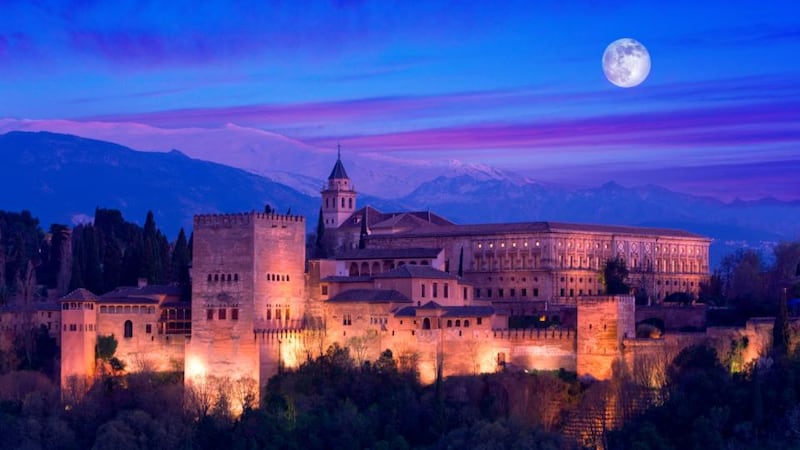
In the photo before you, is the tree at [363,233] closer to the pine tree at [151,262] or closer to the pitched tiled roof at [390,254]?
the pitched tiled roof at [390,254]

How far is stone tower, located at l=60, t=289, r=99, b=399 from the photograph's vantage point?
49750mm

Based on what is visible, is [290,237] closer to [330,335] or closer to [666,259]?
[330,335]

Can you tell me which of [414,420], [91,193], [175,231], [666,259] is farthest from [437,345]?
[91,193]

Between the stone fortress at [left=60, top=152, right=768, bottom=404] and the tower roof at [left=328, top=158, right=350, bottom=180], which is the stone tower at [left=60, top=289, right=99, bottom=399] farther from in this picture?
the tower roof at [left=328, top=158, right=350, bottom=180]

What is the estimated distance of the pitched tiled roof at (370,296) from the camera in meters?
50.4

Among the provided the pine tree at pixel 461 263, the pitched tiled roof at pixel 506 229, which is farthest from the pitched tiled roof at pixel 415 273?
the pitched tiled roof at pixel 506 229

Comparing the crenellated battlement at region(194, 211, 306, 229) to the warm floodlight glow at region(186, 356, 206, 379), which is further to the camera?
the crenellated battlement at region(194, 211, 306, 229)

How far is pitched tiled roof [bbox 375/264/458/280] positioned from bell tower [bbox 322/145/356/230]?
2975cm

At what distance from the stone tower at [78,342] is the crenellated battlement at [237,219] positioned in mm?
4553

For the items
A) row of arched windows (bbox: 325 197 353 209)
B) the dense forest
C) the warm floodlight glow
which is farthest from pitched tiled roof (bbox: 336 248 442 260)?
row of arched windows (bbox: 325 197 353 209)

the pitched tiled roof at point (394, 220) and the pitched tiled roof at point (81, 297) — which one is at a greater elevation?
the pitched tiled roof at point (394, 220)

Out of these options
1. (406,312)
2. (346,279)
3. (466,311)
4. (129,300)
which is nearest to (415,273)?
(346,279)

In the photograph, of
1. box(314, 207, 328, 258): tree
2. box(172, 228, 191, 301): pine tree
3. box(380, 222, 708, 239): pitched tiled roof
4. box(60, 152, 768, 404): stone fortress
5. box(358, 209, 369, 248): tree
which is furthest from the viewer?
box(314, 207, 328, 258): tree

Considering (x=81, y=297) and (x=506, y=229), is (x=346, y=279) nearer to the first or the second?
(x=81, y=297)
